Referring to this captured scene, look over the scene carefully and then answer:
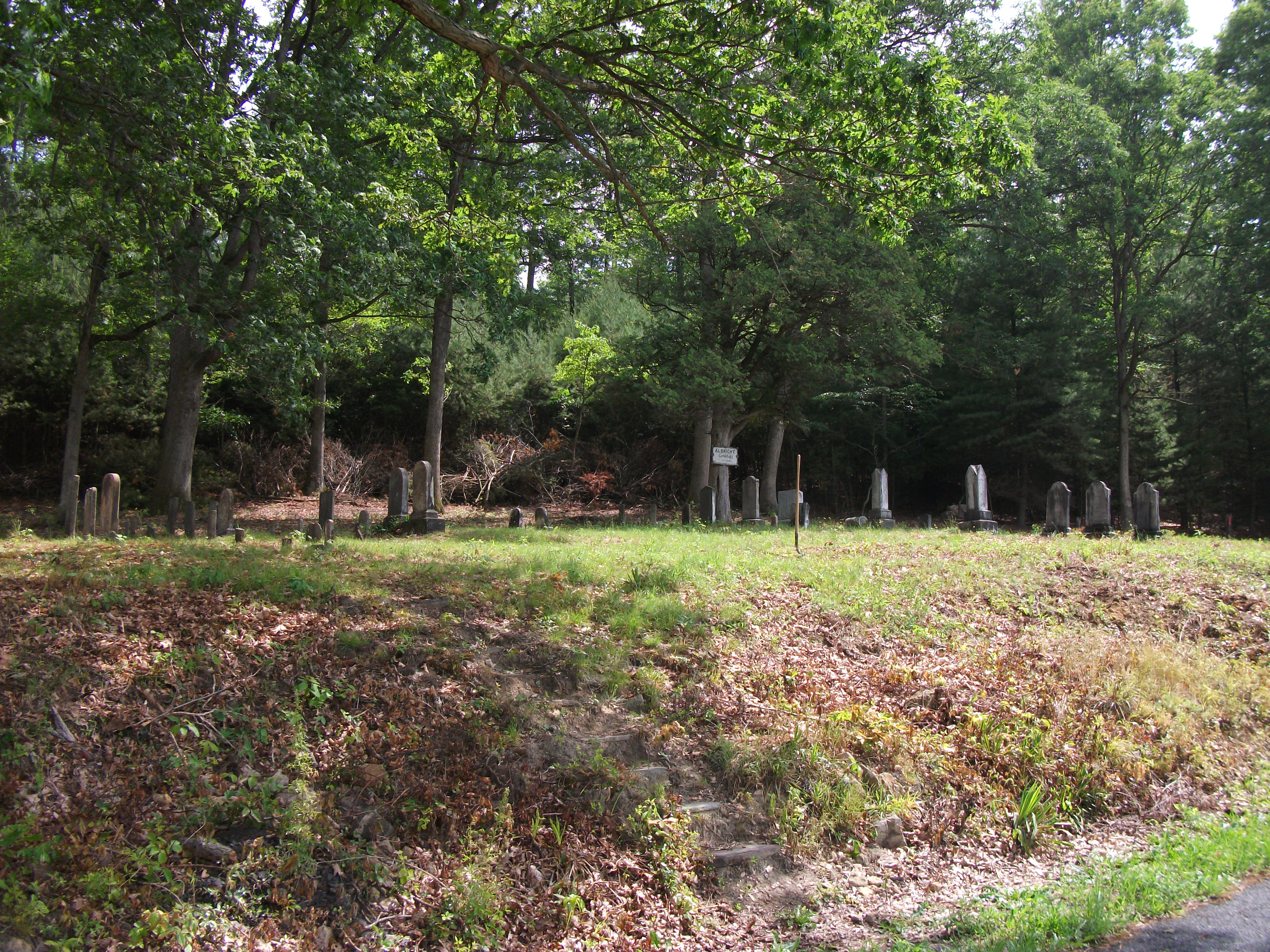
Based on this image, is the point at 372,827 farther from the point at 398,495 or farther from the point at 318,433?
the point at 318,433

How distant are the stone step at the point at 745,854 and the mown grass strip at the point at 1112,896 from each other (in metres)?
1.11

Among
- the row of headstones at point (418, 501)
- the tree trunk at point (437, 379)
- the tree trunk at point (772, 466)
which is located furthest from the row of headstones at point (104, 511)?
the tree trunk at point (772, 466)

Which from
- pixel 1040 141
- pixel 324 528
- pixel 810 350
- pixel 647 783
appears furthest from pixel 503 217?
pixel 1040 141

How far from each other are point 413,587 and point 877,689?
15.8 feet

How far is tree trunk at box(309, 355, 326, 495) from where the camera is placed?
18766 millimetres

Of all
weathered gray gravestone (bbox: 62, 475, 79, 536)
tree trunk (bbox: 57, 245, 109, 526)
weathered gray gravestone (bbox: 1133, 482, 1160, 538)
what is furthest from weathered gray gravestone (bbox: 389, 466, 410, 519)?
weathered gray gravestone (bbox: 1133, 482, 1160, 538)

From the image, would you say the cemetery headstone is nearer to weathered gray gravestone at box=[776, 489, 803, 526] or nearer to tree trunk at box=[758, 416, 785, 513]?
weathered gray gravestone at box=[776, 489, 803, 526]

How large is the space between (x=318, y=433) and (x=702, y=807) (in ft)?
54.5

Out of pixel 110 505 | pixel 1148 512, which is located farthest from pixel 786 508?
pixel 110 505

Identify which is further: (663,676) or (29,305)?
(29,305)

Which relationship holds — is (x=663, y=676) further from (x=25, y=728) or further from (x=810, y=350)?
(x=810, y=350)

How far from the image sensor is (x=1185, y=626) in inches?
406

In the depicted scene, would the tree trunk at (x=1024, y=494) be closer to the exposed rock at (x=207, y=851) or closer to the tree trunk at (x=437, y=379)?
the tree trunk at (x=437, y=379)

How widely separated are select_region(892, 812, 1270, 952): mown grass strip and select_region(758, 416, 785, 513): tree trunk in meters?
18.2
